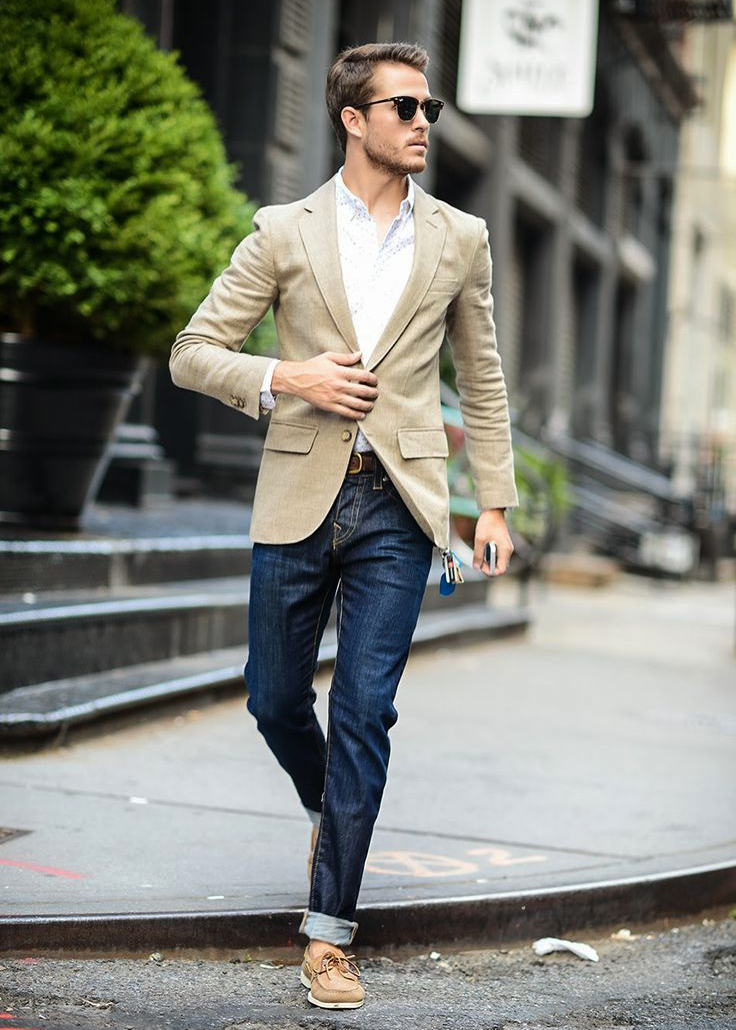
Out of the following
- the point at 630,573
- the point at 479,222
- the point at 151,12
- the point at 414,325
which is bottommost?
the point at 630,573

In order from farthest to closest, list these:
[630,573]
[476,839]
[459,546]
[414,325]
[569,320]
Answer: [569,320] → [630,573] → [459,546] → [476,839] → [414,325]

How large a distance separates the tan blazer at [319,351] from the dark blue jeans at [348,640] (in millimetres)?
54

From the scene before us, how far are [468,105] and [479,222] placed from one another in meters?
8.50

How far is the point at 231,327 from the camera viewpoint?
11.6ft

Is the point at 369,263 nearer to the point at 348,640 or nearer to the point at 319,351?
the point at 319,351

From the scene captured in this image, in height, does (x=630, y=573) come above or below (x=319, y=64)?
below

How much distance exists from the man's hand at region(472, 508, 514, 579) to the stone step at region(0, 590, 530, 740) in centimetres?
194

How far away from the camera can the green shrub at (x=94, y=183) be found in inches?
243

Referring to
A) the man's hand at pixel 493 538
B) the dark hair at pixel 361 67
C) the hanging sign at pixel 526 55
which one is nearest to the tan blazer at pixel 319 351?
the man's hand at pixel 493 538

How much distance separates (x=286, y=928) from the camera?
3.83 m

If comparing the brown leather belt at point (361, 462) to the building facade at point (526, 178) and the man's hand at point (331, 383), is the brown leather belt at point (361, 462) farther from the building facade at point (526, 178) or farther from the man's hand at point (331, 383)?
the building facade at point (526, 178)

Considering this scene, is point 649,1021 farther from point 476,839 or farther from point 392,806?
point 392,806

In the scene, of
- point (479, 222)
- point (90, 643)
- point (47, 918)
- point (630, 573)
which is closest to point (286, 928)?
point (47, 918)

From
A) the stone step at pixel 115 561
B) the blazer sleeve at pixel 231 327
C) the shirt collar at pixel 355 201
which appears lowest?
the stone step at pixel 115 561
